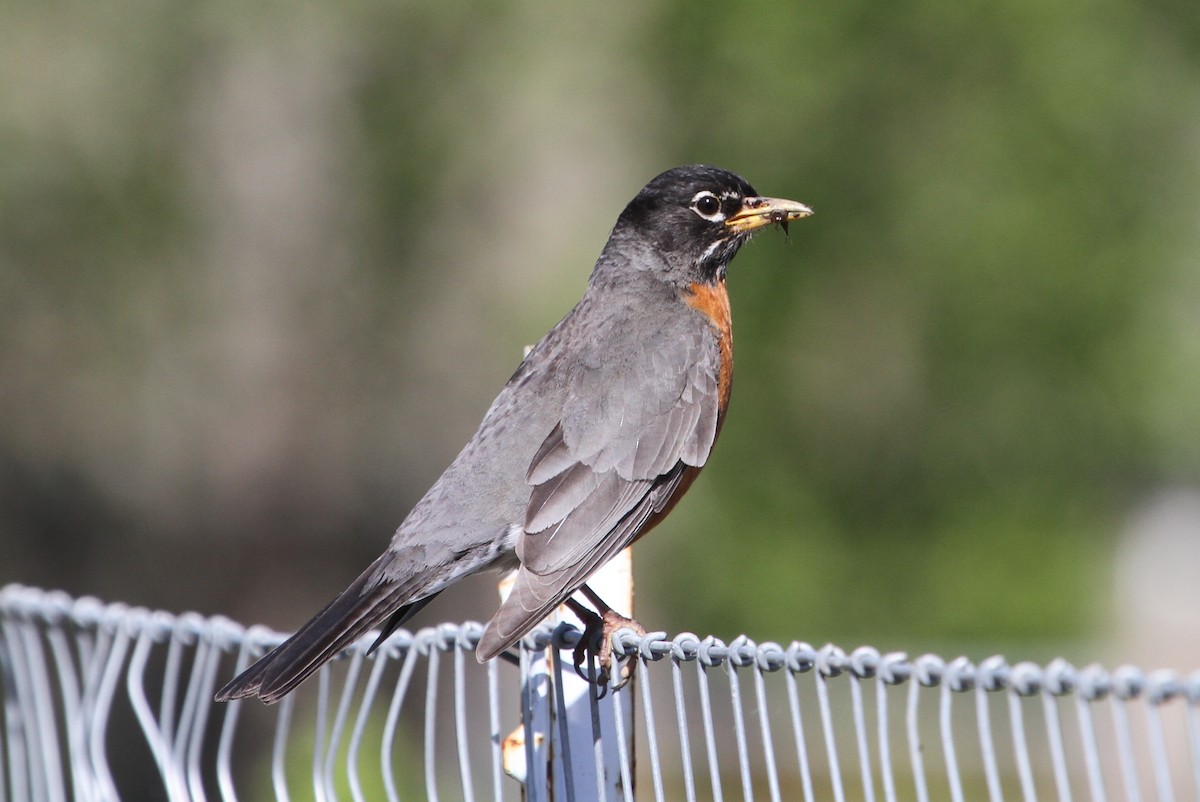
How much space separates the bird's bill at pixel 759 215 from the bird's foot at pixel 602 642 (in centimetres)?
155

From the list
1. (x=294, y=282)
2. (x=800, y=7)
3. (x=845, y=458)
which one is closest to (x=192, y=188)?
(x=294, y=282)

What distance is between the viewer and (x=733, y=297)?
39.2ft

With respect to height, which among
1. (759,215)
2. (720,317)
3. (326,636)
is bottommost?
(326,636)

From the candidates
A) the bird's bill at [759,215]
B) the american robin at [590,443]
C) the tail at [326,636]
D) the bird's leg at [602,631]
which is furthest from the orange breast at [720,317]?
the tail at [326,636]

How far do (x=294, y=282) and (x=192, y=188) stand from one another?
3.50 feet

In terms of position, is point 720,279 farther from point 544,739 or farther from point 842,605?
point 842,605

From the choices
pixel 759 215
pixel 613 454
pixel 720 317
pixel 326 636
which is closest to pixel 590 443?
pixel 613 454

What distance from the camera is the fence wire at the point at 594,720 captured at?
1750mm

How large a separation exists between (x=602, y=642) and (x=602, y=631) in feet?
0.10

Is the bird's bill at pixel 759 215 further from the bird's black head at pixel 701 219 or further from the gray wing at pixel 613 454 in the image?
the gray wing at pixel 613 454

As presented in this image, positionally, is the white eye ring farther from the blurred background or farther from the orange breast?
the blurred background

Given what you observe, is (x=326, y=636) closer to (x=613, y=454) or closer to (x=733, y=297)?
(x=613, y=454)

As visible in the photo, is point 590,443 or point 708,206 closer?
point 590,443

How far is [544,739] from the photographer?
9.45 ft
